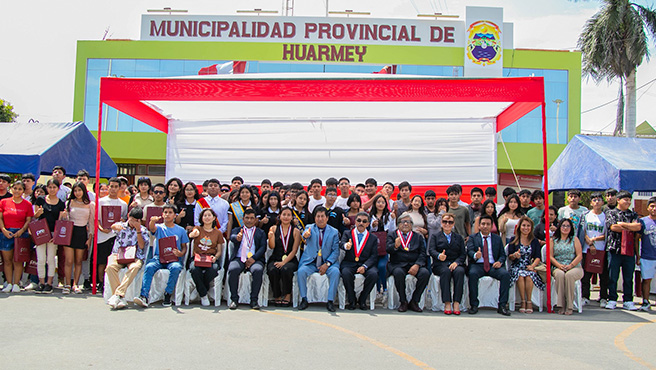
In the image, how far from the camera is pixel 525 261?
6.74 meters

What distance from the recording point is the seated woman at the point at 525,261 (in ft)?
21.8

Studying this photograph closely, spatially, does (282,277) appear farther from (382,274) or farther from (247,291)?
(382,274)

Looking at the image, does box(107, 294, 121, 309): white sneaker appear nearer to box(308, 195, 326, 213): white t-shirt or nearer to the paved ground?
the paved ground

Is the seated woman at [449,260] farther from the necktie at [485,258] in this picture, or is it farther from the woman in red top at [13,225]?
the woman in red top at [13,225]

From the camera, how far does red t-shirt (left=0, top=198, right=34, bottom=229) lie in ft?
23.1

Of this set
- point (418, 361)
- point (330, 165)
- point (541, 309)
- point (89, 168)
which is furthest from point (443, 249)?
point (89, 168)

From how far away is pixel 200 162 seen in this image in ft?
34.6

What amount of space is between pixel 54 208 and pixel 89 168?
176 inches

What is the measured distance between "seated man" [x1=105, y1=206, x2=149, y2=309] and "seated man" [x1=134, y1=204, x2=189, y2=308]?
14 cm

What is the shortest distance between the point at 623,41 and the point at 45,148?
21.0 meters

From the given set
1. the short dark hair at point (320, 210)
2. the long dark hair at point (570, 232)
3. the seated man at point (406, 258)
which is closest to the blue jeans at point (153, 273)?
the short dark hair at point (320, 210)

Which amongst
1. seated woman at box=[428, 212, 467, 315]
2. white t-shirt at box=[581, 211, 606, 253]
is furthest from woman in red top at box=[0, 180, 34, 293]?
white t-shirt at box=[581, 211, 606, 253]

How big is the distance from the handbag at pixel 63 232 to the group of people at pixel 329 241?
15 cm

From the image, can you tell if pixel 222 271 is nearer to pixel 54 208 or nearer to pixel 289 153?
pixel 54 208
